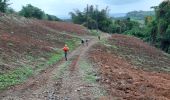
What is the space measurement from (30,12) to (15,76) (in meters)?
63.5

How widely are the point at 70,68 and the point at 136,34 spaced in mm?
74593

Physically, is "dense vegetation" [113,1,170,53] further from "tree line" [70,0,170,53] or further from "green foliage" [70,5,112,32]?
"green foliage" [70,5,112,32]

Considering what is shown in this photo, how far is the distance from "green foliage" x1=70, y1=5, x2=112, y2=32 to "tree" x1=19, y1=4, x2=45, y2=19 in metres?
17.7

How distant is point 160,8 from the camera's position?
7112 cm

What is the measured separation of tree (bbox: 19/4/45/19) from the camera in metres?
84.9

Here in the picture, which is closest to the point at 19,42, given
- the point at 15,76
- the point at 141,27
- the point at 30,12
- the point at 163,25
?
the point at 15,76

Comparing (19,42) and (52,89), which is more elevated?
(19,42)

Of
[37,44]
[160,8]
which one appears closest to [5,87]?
[37,44]

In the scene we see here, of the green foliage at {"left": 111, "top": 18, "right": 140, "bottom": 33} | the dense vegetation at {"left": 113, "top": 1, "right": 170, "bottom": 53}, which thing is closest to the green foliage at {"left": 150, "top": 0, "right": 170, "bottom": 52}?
the dense vegetation at {"left": 113, "top": 1, "right": 170, "bottom": 53}

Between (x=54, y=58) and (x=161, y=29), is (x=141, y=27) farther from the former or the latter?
(x=54, y=58)

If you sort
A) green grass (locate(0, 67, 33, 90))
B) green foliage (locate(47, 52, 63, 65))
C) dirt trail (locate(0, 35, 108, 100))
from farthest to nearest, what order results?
green foliage (locate(47, 52, 63, 65)) < green grass (locate(0, 67, 33, 90)) < dirt trail (locate(0, 35, 108, 100))

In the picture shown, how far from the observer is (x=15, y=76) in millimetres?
24297

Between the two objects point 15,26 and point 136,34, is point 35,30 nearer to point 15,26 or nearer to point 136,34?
point 15,26

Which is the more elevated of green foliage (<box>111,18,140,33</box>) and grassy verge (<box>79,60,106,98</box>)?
grassy verge (<box>79,60,106,98</box>)
